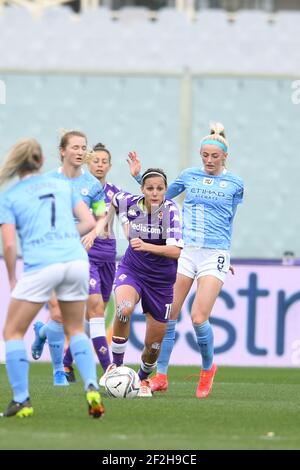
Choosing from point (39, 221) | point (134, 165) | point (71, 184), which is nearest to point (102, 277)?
point (134, 165)

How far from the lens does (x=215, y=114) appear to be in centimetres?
2420

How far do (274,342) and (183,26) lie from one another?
11180 millimetres

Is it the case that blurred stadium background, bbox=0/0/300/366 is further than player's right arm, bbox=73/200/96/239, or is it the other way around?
blurred stadium background, bbox=0/0/300/366

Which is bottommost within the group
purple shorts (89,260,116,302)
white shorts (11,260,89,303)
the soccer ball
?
the soccer ball

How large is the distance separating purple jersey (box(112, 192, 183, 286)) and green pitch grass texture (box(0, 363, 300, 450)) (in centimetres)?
110

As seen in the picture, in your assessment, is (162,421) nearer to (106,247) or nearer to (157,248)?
(157,248)

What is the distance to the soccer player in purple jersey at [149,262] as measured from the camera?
39.0ft

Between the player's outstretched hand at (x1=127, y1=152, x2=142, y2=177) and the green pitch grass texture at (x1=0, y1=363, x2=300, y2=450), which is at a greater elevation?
the player's outstretched hand at (x1=127, y1=152, x2=142, y2=177)

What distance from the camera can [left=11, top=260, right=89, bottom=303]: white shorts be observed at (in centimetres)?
933

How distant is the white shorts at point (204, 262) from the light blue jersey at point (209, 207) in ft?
0.18

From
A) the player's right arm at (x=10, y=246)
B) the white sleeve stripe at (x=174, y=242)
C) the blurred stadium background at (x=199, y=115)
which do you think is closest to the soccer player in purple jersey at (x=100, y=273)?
the white sleeve stripe at (x=174, y=242)

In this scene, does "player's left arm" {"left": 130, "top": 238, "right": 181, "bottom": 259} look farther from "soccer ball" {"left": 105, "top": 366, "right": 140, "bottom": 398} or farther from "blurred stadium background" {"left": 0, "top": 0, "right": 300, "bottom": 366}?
"blurred stadium background" {"left": 0, "top": 0, "right": 300, "bottom": 366}

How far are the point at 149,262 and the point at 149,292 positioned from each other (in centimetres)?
26

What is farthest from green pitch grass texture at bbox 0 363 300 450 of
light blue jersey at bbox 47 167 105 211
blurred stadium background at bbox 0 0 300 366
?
blurred stadium background at bbox 0 0 300 366
